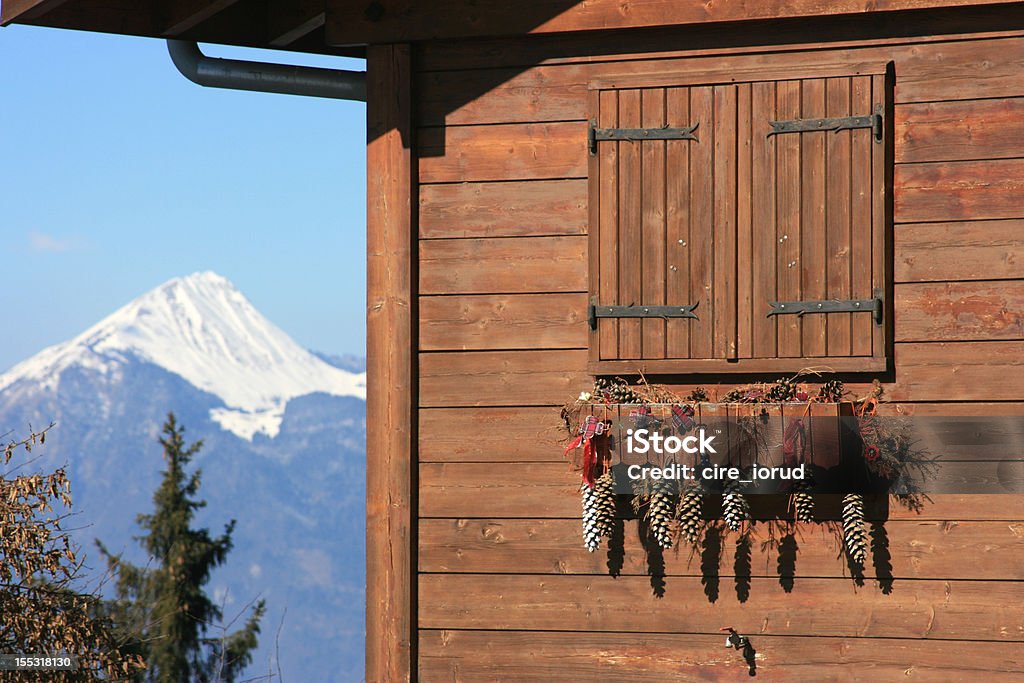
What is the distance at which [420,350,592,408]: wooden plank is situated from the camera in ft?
19.6

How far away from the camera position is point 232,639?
118 feet

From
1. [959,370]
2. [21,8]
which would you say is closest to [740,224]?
[959,370]

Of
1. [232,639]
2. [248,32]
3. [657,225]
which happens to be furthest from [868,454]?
[232,639]

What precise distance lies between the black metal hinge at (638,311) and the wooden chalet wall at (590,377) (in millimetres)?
110

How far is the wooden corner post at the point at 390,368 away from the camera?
6043 millimetres

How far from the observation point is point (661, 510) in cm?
565

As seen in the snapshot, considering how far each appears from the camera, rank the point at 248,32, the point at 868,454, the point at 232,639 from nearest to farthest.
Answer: the point at 868,454
the point at 248,32
the point at 232,639

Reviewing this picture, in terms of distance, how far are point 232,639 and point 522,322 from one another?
3189 centimetres

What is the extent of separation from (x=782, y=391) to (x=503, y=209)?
1537mm

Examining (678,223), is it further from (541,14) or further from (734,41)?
(541,14)

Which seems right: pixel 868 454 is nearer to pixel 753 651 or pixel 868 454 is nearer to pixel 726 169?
pixel 753 651

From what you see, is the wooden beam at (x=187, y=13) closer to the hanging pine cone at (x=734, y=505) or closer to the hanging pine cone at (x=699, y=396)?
the hanging pine cone at (x=699, y=396)

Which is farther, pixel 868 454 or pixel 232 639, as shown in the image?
pixel 232 639

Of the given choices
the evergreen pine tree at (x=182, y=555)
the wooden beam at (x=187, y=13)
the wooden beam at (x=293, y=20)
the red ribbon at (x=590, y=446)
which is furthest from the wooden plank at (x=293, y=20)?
the evergreen pine tree at (x=182, y=555)
